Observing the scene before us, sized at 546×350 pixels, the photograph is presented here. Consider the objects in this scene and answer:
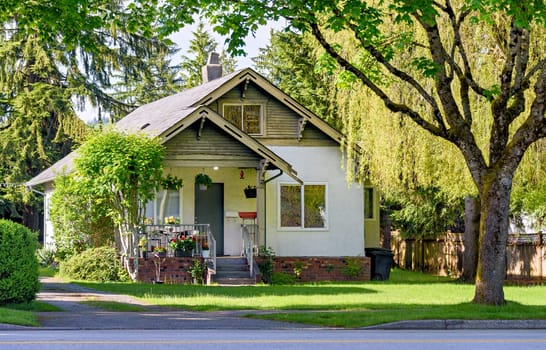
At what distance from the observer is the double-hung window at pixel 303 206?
31.7 meters

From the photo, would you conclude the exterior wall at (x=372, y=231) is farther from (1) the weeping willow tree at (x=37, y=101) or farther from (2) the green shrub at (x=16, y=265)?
(2) the green shrub at (x=16, y=265)

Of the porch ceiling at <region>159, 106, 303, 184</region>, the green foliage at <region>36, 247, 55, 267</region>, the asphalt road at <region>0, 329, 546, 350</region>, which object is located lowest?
the asphalt road at <region>0, 329, 546, 350</region>

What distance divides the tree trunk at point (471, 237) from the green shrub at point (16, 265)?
1618 cm

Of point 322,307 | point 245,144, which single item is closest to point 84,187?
point 245,144

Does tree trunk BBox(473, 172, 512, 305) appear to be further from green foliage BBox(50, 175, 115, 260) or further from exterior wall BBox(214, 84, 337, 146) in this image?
green foliage BBox(50, 175, 115, 260)

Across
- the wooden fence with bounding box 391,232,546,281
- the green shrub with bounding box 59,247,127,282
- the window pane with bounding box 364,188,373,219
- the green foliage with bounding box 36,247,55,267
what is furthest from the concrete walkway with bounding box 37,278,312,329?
the wooden fence with bounding box 391,232,546,281

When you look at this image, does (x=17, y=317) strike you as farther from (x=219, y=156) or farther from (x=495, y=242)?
(x=219, y=156)

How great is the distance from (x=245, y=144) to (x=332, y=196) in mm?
4446

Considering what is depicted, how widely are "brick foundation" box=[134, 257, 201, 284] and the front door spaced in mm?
3598

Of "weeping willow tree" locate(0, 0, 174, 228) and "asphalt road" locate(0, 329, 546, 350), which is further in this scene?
"weeping willow tree" locate(0, 0, 174, 228)

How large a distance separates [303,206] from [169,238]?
16.3ft

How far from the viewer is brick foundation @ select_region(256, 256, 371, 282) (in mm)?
31250

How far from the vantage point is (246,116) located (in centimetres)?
3203

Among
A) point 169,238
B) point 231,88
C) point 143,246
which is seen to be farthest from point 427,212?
point 143,246
